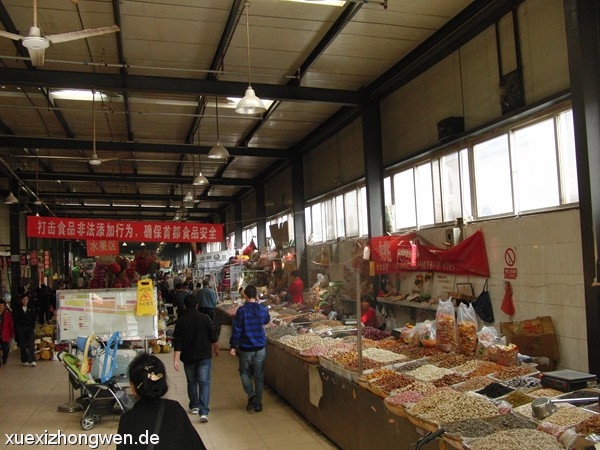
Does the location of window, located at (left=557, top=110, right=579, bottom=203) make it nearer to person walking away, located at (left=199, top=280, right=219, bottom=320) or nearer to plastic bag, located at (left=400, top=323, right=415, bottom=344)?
plastic bag, located at (left=400, top=323, right=415, bottom=344)

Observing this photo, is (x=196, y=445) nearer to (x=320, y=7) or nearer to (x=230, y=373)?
(x=320, y=7)

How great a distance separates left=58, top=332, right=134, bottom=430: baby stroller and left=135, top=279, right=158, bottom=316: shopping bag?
532 millimetres

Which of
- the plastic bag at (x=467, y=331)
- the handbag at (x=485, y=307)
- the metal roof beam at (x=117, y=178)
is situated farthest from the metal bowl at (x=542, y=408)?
the metal roof beam at (x=117, y=178)

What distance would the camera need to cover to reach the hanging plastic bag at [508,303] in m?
6.93

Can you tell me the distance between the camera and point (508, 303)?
22.8 ft

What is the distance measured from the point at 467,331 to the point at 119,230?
1075cm

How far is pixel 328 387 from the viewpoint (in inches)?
230

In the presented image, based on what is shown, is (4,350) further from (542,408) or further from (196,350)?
(542,408)

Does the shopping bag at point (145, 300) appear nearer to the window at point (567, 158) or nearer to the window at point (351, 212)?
the window at point (567, 158)

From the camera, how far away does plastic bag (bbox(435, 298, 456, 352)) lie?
18.6ft

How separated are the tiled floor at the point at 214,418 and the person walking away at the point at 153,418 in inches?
130

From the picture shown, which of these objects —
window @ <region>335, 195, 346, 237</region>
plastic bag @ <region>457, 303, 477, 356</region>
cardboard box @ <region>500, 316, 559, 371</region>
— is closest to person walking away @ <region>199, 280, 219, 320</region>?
window @ <region>335, 195, 346, 237</region>

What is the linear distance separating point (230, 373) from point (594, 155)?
275 inches

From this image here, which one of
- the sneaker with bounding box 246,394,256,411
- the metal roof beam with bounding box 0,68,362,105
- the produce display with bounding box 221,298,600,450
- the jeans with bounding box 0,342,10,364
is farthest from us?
the jeans with bounding box 0,342,10,364
